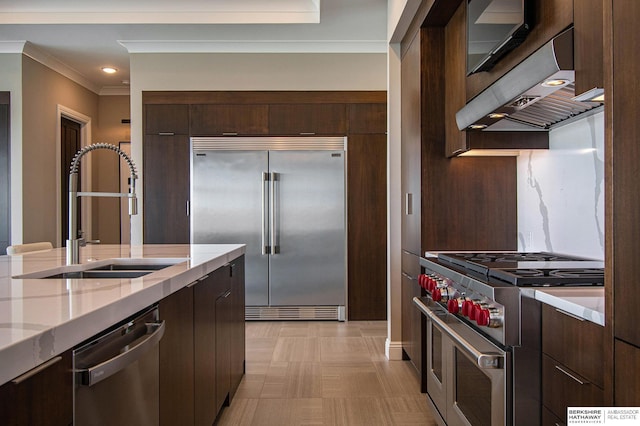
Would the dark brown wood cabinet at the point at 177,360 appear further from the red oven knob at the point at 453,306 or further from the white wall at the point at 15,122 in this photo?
the white wall at the point at 15,122

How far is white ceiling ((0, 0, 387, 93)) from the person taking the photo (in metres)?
4.09

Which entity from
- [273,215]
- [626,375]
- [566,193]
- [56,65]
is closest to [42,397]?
[626,375]

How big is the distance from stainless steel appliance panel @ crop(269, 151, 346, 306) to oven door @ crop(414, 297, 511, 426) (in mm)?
2273

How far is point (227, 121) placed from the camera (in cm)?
471

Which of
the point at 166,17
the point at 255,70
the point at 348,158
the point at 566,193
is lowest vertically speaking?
the point at 566,193

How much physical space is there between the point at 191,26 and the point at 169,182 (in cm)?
149

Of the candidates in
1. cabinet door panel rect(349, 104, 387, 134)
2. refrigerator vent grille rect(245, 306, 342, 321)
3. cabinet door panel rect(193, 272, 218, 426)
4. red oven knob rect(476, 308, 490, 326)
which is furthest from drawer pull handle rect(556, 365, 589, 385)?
cabinet door panel rect(349, 104, 387, 134)

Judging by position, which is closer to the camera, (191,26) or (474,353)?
(474,353)

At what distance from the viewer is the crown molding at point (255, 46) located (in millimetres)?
4637

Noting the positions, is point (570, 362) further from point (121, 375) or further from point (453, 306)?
point (121, 375)

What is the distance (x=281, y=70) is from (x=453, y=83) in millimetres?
2491

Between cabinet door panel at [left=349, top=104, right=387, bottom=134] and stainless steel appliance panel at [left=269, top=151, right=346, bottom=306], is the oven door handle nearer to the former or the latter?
stainless steel appliance panel at [left=269, top=151, right=346, bottom=306]

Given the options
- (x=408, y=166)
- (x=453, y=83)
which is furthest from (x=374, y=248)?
(x=453, y=83)

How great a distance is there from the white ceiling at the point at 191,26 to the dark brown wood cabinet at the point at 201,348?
2.40 meters
